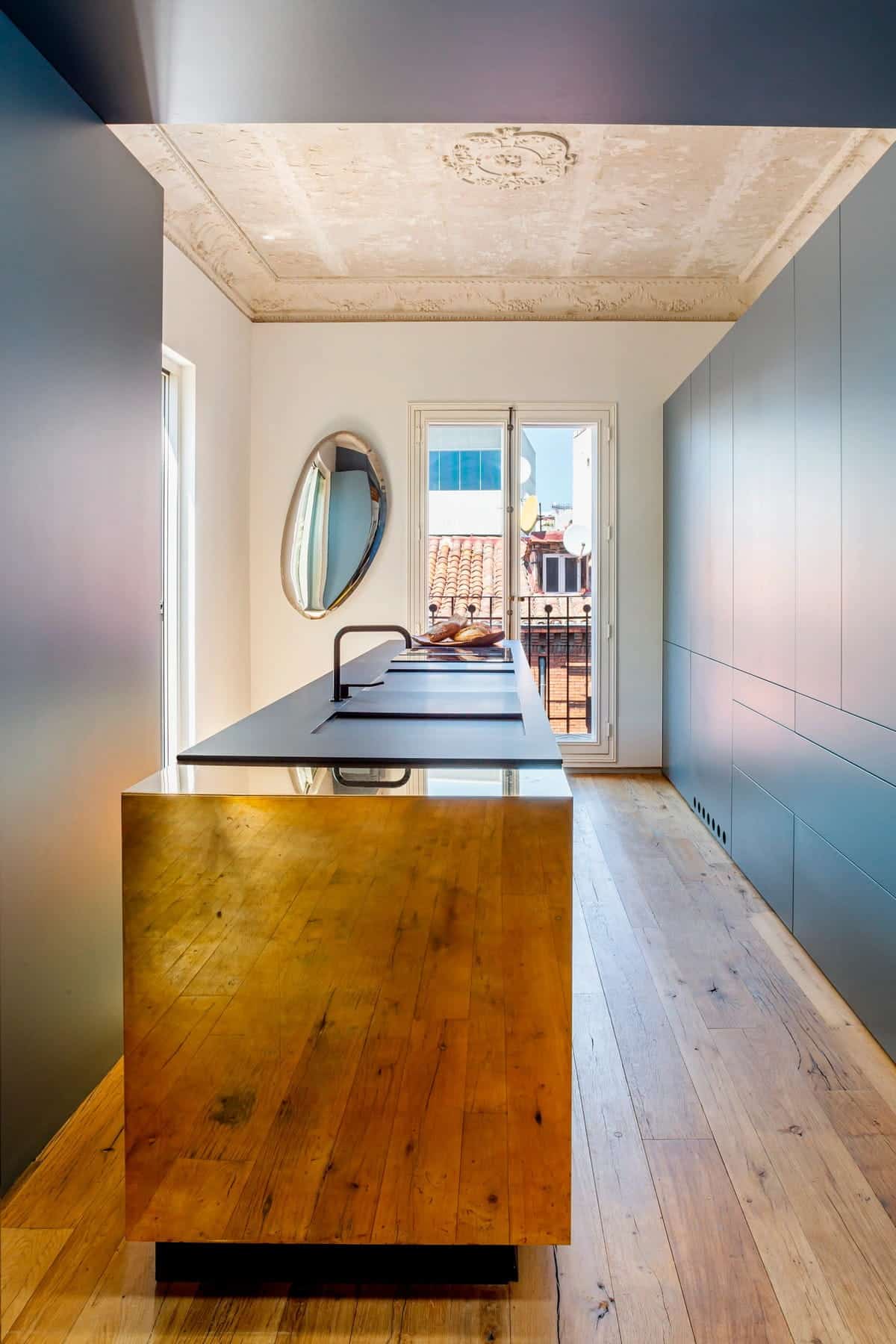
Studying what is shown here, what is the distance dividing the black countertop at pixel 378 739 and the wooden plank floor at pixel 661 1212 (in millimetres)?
828

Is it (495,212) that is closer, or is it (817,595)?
(817,595)

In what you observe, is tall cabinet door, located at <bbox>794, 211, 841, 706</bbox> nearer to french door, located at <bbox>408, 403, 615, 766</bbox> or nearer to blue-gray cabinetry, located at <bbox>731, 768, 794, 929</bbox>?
blue-gray cabinetry, located at <bbox>731, 768, 794, 929</bbox>

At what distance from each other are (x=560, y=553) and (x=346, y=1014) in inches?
182

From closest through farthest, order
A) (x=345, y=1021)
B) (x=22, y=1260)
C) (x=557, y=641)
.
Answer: (x=345, y=1021) < (x=22, y=1260) < (x=557, y=641)

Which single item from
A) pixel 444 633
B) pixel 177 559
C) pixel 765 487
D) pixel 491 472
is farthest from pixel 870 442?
pixel 491 472

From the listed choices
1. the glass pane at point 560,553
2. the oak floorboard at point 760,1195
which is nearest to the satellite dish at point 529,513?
the glass pane at point 560,553

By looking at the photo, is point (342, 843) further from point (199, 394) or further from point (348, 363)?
point (348, 363)

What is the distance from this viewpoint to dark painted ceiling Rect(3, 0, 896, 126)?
1675 mm

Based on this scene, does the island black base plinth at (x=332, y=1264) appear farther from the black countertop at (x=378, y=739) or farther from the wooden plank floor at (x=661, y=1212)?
the black countertop at (x=378, y=739)

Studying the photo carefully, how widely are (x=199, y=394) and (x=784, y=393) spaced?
301 centimetres

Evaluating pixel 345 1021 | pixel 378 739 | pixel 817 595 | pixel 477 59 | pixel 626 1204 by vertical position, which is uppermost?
pixel 477 59

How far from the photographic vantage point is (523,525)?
5.66 m

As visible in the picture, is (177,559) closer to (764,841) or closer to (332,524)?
(332,524)

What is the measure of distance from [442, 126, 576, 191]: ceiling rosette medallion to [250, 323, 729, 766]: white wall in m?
1.64
